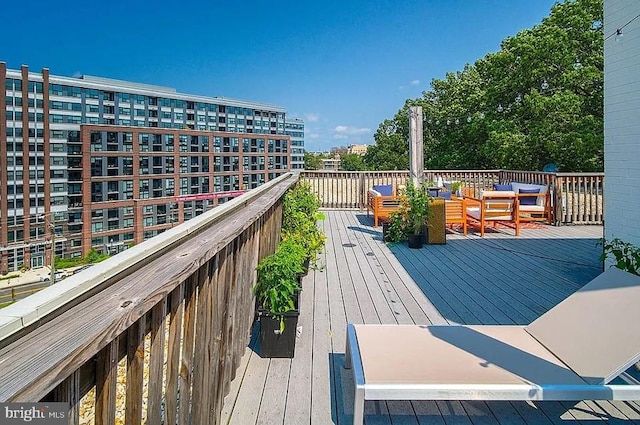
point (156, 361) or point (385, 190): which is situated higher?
point (385, 190)

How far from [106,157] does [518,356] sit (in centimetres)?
4295

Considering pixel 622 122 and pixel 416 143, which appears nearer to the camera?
pixel 622 122

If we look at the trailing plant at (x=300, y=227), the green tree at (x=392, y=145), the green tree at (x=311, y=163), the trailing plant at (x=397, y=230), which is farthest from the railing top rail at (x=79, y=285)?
the green tree at (x=311, y=163)

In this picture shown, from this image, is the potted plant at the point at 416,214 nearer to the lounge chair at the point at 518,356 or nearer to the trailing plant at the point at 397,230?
the trailing plant at the point at 397,230

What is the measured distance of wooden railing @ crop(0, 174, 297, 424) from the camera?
0.70 m

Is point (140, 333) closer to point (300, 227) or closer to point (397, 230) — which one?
point (300, 227)

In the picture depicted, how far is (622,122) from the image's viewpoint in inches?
169

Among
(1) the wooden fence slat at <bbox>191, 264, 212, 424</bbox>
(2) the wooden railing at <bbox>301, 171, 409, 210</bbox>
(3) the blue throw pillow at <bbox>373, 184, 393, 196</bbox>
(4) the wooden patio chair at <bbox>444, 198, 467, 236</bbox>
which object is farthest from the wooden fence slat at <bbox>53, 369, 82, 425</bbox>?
(2) the wooden railing at <bbox>301, 171, 409, 210</bbox>

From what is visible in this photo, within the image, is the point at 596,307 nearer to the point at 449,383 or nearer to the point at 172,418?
the point at 449,383

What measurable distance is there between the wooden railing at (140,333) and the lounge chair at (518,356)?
70 centimetres

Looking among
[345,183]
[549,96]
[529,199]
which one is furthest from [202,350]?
[549,96]

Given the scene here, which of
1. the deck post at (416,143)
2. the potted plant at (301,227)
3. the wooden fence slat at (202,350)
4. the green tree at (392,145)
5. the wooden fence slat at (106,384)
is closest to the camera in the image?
the wooden fence slat at (106,384)

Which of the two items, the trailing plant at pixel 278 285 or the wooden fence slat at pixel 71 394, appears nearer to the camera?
the wooden fence slat at pixel 71 394

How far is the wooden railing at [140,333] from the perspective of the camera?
0.70m
